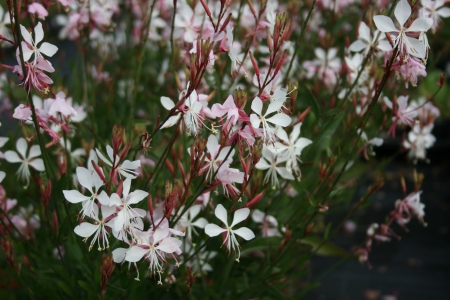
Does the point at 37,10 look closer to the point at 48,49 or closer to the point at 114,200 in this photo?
the point at 48,49

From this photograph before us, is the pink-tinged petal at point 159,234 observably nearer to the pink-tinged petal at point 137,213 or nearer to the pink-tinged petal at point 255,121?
the pink-tinged petal at point 137,213

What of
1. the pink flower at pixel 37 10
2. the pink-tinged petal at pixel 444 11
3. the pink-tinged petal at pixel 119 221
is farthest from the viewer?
the pink-tinged petal at pixel 444 11

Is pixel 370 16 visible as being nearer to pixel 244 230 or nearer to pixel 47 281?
pixel 244 230

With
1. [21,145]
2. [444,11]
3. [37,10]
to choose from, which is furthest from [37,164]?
[444,11]

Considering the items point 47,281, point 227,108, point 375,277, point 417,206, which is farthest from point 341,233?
point 227,108

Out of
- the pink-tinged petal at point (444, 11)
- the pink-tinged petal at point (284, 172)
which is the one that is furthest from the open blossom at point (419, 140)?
the pink-tinged petal at point (284, 172)

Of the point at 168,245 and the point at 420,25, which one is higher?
the point at 420,25
